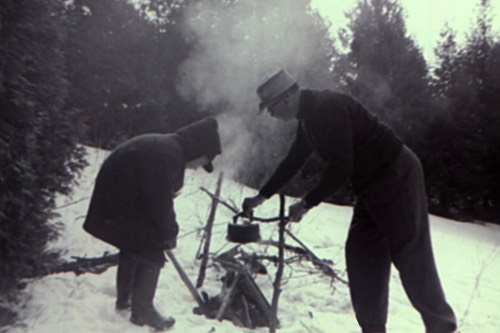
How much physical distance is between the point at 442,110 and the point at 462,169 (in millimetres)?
1698

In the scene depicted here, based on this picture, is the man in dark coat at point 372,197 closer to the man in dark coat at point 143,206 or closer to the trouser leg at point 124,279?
the man in dark coat at point 143,206

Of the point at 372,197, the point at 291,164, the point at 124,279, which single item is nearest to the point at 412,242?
the point at 372,197

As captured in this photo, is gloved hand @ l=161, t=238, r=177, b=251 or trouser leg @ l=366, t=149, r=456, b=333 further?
gloved hand @ l=161, t=238, r=177, b=251

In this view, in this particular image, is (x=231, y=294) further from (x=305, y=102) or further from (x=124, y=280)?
(x=305, y=102)

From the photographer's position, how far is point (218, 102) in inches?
387

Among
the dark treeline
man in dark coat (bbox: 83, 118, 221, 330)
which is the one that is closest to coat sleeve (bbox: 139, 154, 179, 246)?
man in dark coat (bbox: 83, 118, 221, 330)

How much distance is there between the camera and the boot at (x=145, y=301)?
3154mm

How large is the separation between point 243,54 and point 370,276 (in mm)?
8222

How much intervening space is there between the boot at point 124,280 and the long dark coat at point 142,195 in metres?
0.22

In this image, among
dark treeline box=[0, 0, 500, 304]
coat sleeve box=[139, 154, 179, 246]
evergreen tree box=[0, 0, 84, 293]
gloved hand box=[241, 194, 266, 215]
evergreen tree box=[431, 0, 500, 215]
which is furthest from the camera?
evergreen tree box=[431, 0, 500, 215]

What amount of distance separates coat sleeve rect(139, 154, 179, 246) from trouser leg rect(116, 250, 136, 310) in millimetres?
399

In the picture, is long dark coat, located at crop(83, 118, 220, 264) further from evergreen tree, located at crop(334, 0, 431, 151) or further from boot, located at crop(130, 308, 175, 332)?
evergreen tree, located at crop(334, 0, 431, 151)

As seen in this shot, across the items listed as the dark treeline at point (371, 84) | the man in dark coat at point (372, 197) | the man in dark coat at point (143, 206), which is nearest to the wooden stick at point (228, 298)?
the man in dark coat at point (143, 206)

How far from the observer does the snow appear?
3195 mm
